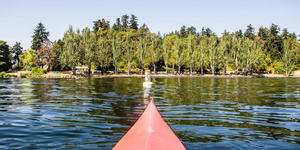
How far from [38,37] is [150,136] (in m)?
126

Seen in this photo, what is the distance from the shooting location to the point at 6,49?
101125mm

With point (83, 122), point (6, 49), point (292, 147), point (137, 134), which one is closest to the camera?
point (137, 134)

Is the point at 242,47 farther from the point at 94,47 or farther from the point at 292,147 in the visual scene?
the point at 292,147

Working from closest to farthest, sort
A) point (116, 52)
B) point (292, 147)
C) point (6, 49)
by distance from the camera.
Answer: point (292, 147) < point (116, 52) < point (6, 49)

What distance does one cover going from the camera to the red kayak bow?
11.2 ft

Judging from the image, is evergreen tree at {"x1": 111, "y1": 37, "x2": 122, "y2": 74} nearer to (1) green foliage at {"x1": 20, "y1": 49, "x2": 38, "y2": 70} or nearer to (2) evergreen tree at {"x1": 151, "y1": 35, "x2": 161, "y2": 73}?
(2) evergreen tree at {"x1": 151, "y1": 35, "x2": 161, "y2": 73}

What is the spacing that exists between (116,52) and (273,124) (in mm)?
75325

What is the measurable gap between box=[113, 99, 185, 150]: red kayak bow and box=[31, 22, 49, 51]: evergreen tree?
12200 centimetres

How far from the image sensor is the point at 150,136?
3482mm

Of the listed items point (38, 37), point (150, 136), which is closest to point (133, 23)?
point (38, 37)

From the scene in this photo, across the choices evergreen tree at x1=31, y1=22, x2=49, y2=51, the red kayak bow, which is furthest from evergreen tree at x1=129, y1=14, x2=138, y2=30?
the red kayak bow

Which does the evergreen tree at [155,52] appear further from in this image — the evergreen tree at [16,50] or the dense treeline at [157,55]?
the evergreen tree at [16,50]

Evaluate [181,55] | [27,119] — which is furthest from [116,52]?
[27,119]

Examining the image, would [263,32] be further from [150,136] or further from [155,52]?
[150,136]
